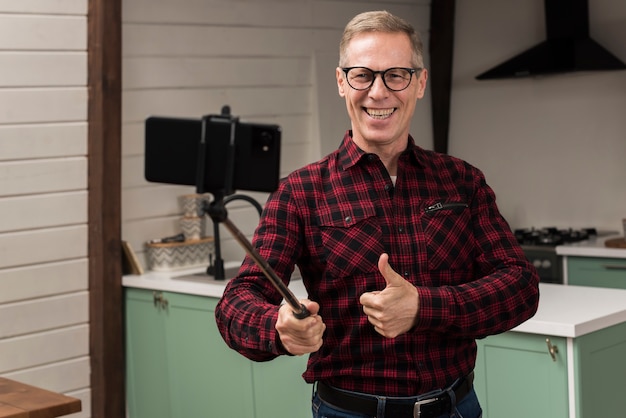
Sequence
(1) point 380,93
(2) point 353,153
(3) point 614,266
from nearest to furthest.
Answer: (1) point 380,93 < (2) point 353,153 < (3) point 614,266

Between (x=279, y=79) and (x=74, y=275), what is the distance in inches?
54.2

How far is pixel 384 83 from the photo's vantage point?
5.53 feet

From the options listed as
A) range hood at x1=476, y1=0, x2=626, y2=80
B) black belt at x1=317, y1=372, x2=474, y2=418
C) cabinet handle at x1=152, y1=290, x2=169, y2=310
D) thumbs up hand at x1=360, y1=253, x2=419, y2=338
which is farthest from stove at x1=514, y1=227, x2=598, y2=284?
thumbs up hand at x1=360, y1=253, x2=419, y2=338

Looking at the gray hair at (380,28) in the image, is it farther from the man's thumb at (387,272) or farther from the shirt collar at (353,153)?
the man's thumb at (387,272)

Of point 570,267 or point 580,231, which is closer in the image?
point 570,267

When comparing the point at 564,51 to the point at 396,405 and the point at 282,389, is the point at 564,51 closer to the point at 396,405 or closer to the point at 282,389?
the point at 282,389

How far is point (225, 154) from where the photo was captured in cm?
107

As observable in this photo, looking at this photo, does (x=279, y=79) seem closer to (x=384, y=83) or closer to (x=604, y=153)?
(x=604, y=153)

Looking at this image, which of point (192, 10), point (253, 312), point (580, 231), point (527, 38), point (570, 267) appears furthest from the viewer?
point (527, 38)

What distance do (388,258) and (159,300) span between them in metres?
2.42

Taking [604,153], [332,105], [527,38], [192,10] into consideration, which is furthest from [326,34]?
[604,153]

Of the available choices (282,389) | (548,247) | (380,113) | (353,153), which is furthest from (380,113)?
(548,247)

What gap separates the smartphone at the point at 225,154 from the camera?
1.07 meters

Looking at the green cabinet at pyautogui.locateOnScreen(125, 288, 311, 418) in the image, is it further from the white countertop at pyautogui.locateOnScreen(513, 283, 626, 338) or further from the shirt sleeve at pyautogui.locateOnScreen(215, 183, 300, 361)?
the shirt sleeve at pyautogui.locateOnScreen(215, 183, 300, 361)
